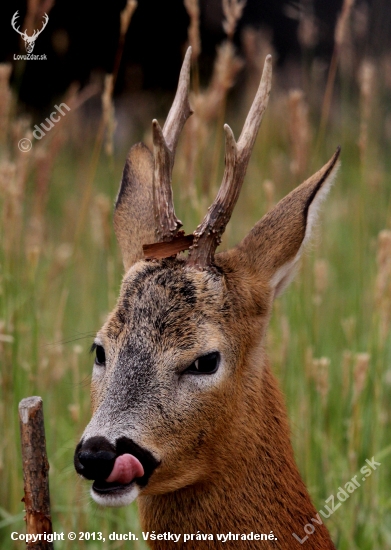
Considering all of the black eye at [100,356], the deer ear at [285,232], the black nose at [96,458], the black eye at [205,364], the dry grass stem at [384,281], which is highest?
the deer ear at [285,232]

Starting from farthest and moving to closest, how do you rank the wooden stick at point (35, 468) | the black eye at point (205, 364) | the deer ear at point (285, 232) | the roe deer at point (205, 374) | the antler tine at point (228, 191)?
1. the deer ear at point (285, 232)
2. the antler tine at point (228, 191)
3. the black eye at point (205, 364)
4. the roe deer at point (205, 374)
5. the wooden stick at point (35, 468)

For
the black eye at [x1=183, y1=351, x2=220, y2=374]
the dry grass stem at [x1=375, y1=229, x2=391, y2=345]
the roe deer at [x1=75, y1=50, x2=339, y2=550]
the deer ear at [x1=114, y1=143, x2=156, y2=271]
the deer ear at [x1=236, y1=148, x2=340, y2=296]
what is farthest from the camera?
the dry grass stem at [x1=375, y1=229, x2=391, y2=345]

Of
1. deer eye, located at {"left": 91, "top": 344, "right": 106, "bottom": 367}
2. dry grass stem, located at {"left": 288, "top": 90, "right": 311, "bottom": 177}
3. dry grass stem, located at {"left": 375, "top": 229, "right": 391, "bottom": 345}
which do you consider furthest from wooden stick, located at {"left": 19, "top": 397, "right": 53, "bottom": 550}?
dry grass stem, located at {"left": 288, "top": 90, "right": 311, "bottom": 177}

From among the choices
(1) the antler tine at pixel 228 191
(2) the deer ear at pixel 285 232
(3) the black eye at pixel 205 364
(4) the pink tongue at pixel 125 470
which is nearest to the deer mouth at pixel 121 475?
(4) the pink tongue at pixel 125 470


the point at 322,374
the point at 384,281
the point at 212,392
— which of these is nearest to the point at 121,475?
the point at 212,392

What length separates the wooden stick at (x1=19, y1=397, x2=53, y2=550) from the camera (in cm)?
276

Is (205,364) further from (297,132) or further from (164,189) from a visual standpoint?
(297,132)

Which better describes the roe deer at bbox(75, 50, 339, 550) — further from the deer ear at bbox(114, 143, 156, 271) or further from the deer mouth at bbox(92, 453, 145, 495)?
the deer ear at bbox(114, 143, 156, 271)

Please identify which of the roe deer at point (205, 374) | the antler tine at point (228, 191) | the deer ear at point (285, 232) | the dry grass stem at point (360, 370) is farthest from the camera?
the dry grass stem at point (360, 370)

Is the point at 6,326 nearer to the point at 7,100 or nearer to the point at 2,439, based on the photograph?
the point at 2,439

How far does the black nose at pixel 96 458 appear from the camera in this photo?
9.12 feet

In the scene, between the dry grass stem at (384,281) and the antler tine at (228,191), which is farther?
the dry grass stem at (384,281)

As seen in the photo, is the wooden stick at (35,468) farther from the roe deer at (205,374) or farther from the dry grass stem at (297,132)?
the dry grass stem at (297,132)

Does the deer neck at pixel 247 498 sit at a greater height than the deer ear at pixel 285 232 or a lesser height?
lesser
